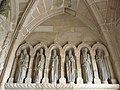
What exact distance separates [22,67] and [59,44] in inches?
48.0

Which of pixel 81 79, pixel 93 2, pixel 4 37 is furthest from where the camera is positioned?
pixel 93 2

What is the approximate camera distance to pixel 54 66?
4617 millimetres

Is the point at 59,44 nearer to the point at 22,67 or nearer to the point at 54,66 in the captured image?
the point at 54,66

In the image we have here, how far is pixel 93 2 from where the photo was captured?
16.6 ft

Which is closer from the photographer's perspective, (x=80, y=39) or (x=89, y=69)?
(x=89, y=69)

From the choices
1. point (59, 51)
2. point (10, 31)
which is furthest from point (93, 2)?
point (10, 31)

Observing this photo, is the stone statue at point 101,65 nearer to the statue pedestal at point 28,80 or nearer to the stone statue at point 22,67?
the statue pedestal at point 28,80

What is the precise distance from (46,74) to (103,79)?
4.71ft

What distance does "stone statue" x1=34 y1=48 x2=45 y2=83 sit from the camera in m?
4.42

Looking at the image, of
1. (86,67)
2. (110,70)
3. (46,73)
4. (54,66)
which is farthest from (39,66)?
(110,70)

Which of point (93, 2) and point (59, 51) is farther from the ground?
point (93, 2)

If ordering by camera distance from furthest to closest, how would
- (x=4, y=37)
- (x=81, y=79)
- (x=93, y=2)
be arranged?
(x=93, y=2) < (x=4, y=37) < (x=81, y=79)

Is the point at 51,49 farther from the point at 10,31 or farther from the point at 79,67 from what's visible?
the point at 10,31

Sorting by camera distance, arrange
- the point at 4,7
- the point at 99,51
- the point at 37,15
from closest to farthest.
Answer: the point at 4,7 → the point at 99,51 → the point at 37,15
